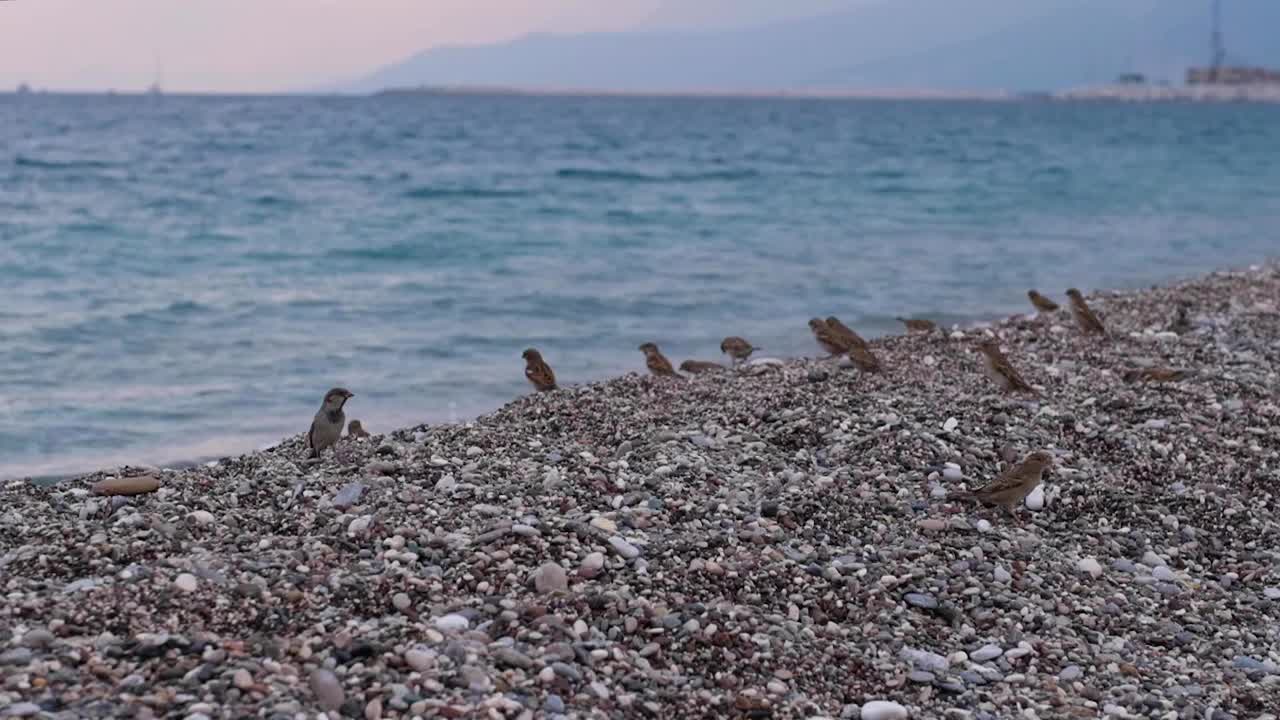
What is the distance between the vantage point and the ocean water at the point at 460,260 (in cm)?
1266

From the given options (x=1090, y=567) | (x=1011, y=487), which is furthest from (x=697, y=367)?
(x=1090, y=567)

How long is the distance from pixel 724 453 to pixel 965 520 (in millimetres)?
1430

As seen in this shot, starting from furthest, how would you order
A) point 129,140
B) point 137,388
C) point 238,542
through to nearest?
point 129,140, point 137,388, point 238,542

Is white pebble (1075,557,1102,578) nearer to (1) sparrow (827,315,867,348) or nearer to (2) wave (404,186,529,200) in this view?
(1) sparrow (827,315,867,348)

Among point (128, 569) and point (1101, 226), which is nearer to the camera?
point (128, 569)

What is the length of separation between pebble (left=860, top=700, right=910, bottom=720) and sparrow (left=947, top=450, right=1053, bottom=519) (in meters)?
2.19

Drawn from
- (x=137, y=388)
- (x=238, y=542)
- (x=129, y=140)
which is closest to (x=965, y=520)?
(x=238, y=542)

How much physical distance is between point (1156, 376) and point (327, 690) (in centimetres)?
738

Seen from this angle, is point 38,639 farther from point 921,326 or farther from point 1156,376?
point 921,326

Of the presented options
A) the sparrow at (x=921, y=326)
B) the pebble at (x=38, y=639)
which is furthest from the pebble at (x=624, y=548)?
the sparrow at (x=921, y=326)

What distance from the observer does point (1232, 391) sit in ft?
32.2

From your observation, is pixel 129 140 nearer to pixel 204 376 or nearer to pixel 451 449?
pixel 204 376

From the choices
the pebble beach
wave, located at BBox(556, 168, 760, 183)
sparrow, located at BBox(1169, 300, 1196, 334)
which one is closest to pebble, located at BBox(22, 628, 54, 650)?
the pebble beach

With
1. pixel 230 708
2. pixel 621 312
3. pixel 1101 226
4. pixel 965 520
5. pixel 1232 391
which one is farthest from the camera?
pixel 1101 226
